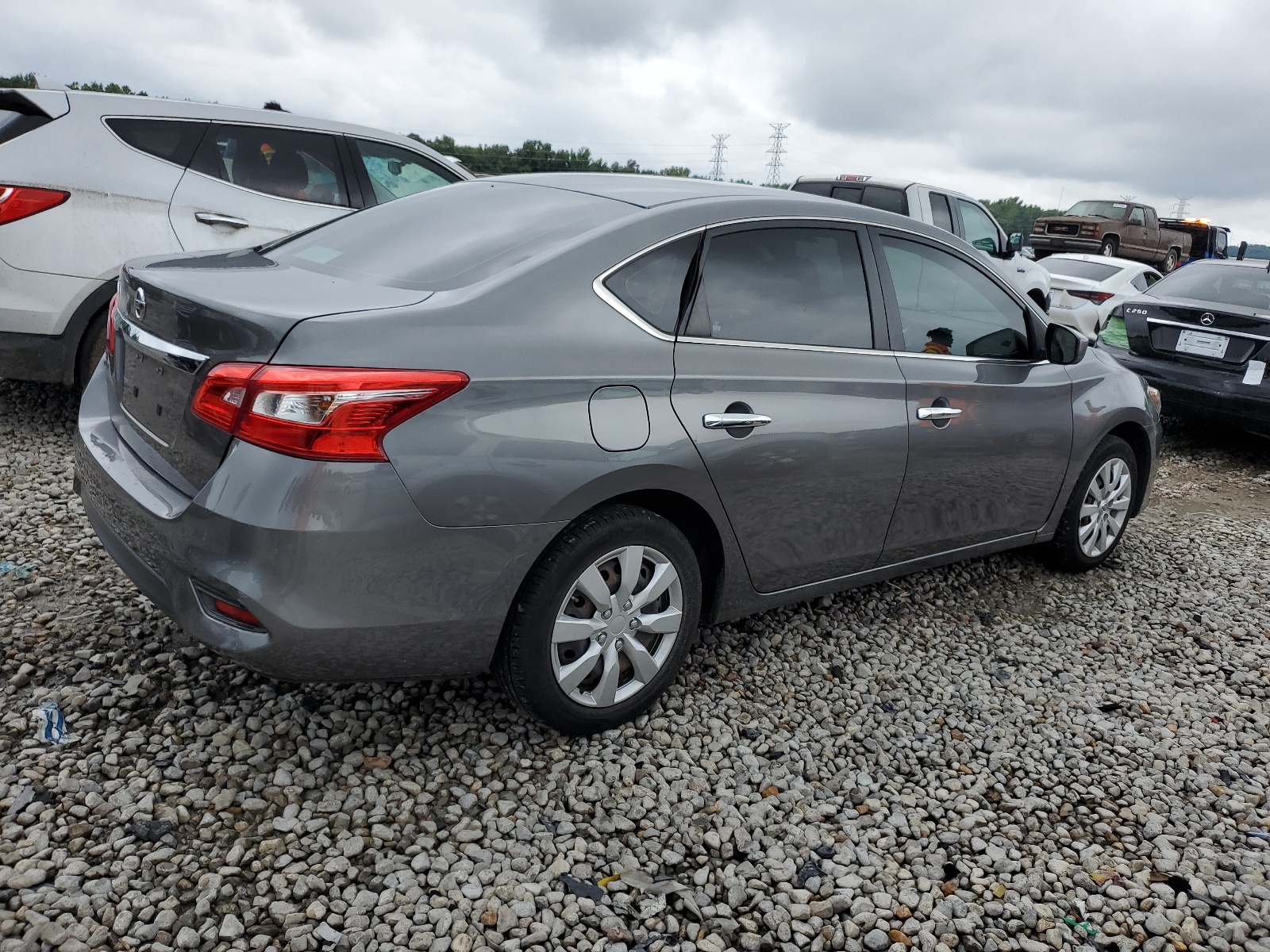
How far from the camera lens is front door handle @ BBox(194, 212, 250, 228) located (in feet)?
17.2

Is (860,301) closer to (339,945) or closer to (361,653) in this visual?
(361,653)

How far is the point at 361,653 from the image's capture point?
2418mm

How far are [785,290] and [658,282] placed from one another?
558mm

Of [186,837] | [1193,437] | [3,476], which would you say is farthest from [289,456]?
[1193,437]

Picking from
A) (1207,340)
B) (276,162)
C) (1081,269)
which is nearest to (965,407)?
(276,162)

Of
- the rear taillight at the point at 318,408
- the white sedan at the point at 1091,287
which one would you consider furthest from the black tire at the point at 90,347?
the white sedan at the point at 1091,287

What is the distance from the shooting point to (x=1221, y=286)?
7707 mm

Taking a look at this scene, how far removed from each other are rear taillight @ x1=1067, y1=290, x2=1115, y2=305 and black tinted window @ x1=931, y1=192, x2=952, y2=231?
2732 mm

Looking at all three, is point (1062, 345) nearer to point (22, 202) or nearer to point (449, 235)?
point (449, 235)

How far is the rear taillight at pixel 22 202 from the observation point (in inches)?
181

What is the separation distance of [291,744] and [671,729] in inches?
46.1

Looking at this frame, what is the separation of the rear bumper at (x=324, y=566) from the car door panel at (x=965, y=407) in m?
1.67

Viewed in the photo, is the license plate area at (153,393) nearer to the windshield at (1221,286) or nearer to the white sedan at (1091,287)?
the windshield at (1221,286)

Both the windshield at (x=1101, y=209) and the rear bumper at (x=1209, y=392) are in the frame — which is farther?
the windshield at (x=1101, y=209)
